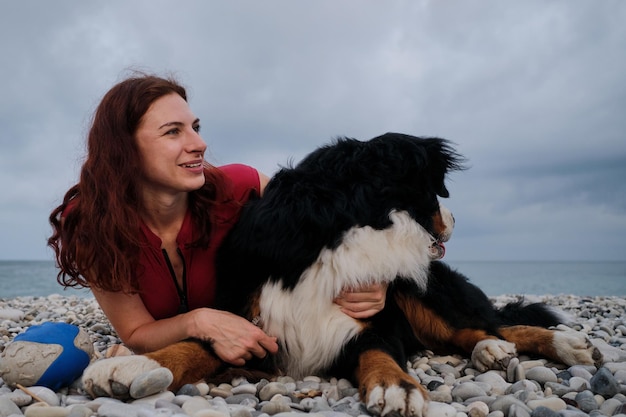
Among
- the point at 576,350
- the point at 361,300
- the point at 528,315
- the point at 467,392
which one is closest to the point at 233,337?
the point at 361,300

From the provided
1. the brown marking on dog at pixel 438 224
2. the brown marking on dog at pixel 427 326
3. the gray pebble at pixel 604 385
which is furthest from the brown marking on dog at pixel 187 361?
the gray pebble at pixel 604 385

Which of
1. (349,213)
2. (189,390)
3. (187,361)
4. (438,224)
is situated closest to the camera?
(189,390)

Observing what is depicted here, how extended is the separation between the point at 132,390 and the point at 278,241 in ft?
3.08

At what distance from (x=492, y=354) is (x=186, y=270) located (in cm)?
189

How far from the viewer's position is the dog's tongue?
10.3 ft

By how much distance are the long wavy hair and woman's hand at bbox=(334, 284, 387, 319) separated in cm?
106

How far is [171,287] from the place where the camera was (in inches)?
137

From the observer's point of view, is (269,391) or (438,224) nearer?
(269,391)

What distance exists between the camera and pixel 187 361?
2520 mm

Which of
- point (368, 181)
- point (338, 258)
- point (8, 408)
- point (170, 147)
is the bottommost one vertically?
point (8, 408)

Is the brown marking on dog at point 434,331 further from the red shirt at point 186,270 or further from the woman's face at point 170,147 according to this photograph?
the woman's face at point 170,147

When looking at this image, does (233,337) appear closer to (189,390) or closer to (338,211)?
(189,390)

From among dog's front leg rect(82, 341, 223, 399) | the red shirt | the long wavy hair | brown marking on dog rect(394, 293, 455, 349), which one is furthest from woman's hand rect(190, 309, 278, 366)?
brown marking on dog rect(394, 293, 455, 349)

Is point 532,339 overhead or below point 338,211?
below
